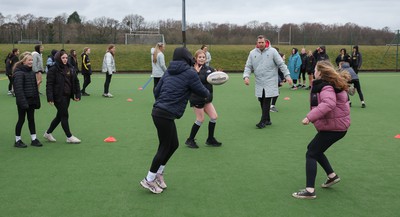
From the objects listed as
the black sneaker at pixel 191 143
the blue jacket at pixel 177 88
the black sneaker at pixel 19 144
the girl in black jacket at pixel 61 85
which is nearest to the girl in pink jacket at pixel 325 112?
the blue jacket at pixel 177 88

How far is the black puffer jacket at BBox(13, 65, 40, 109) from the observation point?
7973 millimetres

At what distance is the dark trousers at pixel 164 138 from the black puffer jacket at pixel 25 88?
3498 mm

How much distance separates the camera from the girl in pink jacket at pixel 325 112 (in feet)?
17.2

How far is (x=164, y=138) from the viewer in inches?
223

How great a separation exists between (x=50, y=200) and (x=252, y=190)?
2.52 meters

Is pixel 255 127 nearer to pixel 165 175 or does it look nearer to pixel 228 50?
pixel 165 175

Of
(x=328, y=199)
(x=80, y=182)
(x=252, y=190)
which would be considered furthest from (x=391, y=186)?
(x=80, y=182)

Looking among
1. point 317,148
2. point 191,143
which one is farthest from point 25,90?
point 317,148

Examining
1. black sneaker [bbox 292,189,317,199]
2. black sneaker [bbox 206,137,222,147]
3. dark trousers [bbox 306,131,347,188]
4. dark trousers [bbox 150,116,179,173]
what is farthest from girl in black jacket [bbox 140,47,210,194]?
black sneaker [bbox 206,137,222,147]

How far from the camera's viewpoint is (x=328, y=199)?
18.1 feet

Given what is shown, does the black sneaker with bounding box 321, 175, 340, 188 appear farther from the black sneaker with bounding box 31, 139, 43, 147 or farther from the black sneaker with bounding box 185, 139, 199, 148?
the black sneaker with bounding box 31, 139, 43, 147

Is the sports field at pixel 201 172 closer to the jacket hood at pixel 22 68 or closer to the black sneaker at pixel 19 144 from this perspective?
the black sneaker at pixel 19 144

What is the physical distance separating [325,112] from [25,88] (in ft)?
17.9

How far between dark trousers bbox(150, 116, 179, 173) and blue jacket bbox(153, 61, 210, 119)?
14 centimetres
